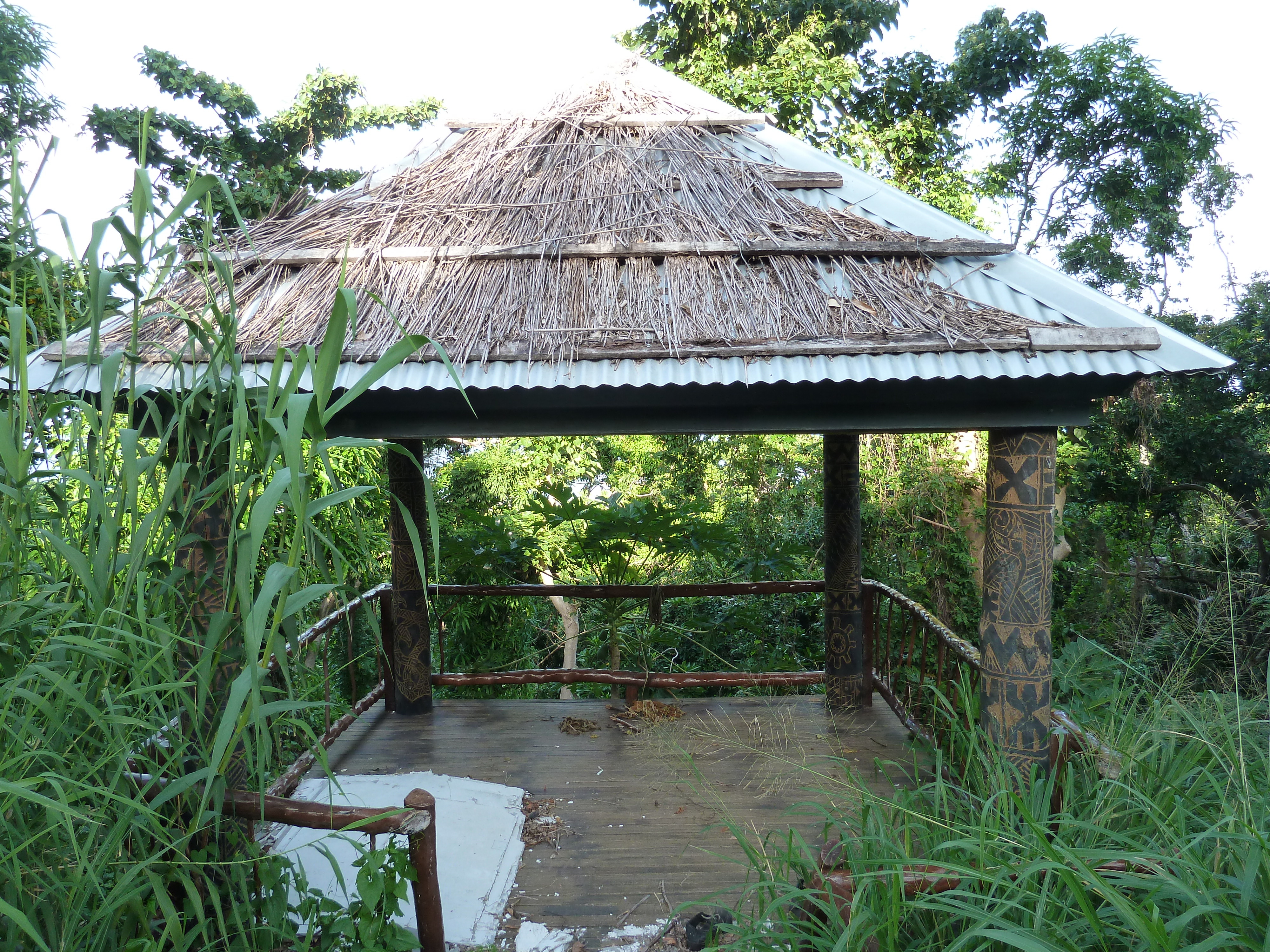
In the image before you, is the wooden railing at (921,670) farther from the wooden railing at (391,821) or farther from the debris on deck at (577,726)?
the debris on deck at (577,726)

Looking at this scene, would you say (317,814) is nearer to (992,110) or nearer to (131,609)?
(131,609)

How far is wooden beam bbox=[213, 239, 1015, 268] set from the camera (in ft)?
11.2

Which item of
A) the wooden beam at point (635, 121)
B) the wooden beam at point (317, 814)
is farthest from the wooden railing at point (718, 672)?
the wooden beam at point (635, 121)

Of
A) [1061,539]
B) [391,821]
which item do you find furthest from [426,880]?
[1061,539]

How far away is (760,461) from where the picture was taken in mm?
Result: 10734

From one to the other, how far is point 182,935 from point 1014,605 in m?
2.94

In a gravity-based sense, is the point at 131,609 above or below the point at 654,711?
above

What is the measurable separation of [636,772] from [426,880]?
87.3 inches

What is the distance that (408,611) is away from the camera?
536 cm

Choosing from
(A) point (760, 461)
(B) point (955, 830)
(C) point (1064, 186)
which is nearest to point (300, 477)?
(B) point (955, 830)

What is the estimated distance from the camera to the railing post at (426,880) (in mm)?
2447

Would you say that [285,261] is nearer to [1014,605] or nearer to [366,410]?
[366,410]

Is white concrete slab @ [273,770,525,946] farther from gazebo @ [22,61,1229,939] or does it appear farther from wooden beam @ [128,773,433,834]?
gazebo @ [22,61,1229,939]

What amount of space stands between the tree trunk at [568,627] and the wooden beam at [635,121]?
3.91m
